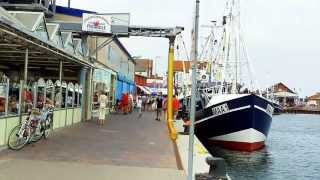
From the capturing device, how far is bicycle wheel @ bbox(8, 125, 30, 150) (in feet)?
53.3


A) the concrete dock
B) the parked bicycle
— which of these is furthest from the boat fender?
the parked bicycle

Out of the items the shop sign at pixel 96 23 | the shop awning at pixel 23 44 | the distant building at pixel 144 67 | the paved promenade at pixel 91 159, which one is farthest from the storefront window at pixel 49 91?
the distant building at pixel 144 67

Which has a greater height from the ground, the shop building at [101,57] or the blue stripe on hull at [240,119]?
the shop building at [101,57]

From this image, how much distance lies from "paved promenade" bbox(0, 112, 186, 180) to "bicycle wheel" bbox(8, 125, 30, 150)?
0.26 metres

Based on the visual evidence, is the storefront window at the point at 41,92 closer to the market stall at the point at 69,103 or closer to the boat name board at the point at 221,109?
the market stall at the point at 69,103

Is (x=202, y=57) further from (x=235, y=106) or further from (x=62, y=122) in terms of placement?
(x=62, y=122)

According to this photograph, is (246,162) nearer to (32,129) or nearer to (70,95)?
(70,95)

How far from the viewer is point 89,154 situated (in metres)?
16.4

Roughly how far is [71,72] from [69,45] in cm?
624

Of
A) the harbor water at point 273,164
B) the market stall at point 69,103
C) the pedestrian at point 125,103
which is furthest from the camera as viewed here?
the pedestrian at point 125,103

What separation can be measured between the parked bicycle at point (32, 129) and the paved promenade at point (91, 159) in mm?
258

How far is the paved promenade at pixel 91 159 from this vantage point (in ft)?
41.3

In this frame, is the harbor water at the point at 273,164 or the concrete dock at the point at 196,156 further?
the harbor water at the point at 273,164

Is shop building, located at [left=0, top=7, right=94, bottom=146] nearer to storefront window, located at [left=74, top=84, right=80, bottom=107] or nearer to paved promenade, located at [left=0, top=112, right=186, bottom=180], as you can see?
storefront window, located at [left=74, top=84, right=80, bottom=107]
